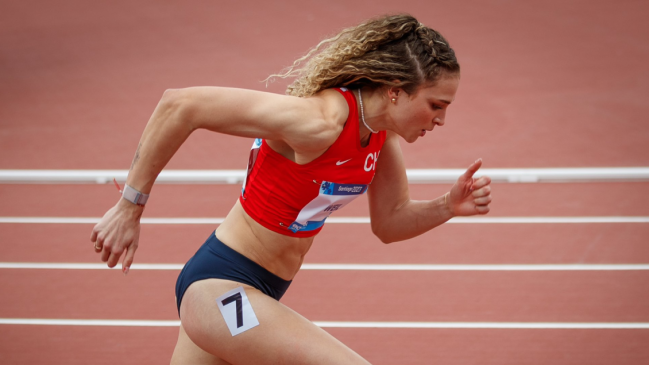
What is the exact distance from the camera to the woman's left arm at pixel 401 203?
2264mm

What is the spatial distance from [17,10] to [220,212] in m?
8.44

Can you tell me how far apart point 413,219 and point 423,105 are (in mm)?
593

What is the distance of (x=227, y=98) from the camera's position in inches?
68.8

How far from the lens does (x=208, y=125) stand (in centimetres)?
177

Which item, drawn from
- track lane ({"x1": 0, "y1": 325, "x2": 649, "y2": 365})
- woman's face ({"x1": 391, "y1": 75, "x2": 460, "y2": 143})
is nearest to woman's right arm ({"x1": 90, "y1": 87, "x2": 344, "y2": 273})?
woman's face ({"x1": 391, "y1": 75, "x2": 460, "y2": 143})

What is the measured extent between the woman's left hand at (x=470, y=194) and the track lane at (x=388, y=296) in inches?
64.0

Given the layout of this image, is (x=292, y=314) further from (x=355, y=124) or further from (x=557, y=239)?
(x=557, y=239)

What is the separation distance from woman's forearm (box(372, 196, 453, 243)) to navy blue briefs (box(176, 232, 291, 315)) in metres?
0.54

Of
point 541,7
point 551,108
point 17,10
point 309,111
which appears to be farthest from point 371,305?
point 17,10

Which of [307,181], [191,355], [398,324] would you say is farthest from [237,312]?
[398,324]

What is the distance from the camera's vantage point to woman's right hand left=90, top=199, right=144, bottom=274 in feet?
5.93

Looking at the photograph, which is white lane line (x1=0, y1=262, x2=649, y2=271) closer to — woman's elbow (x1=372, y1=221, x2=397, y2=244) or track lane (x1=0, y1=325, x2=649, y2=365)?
track lane (x1=0, y1=325, x2=649, y2=365)

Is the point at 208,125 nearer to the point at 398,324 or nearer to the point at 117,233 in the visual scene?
the point at 117,233

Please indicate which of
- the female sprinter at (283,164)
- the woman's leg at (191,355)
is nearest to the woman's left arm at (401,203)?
the female sprinter at (283,164)
